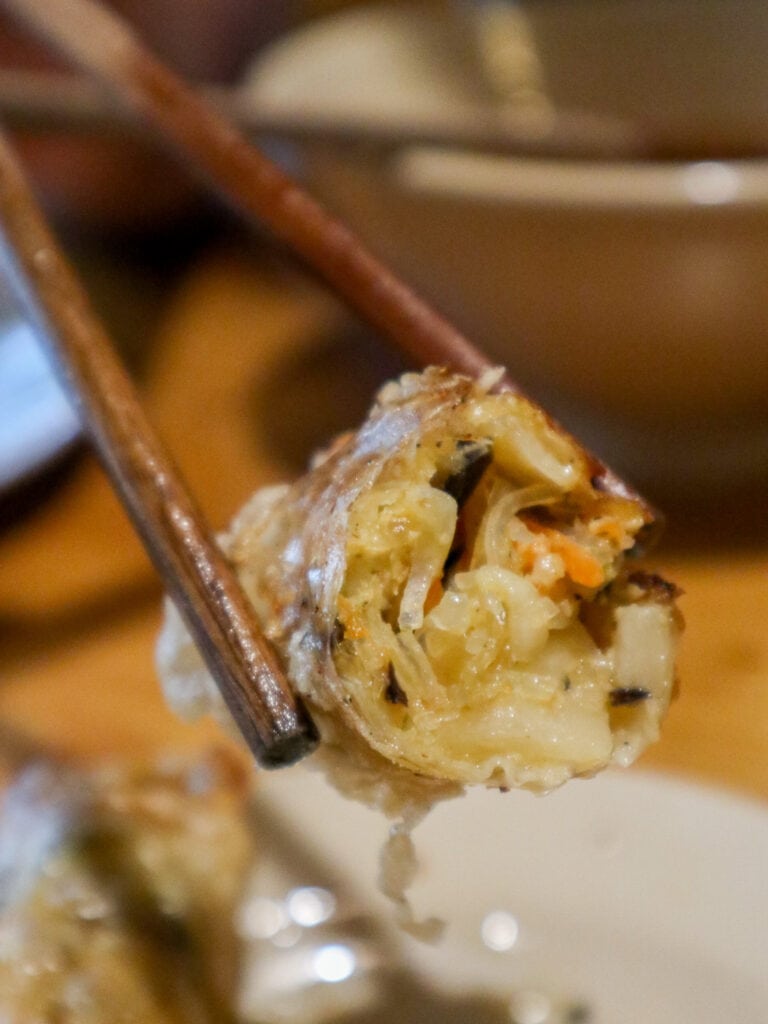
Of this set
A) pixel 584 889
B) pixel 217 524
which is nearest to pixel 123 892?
pixel 584 889

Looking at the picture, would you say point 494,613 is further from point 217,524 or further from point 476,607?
point 217,524

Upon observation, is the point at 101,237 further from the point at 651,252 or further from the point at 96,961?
the point at 96,961

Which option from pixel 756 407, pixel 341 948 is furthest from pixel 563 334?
pixel 341 948

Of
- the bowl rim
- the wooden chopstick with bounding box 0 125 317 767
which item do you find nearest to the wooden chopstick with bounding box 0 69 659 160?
the bowl rim

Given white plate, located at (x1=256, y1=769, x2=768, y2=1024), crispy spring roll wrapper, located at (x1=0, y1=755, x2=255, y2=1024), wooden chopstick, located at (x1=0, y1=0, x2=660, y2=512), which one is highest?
wooden chopstick, located at (x1=0, y1=0, x2=660, y2=512)

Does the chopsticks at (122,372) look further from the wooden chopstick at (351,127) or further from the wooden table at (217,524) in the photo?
the wooden table at (217,524)

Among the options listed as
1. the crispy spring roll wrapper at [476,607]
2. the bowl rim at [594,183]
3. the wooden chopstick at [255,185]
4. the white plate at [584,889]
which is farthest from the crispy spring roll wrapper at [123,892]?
the bowl rim at [594,183]

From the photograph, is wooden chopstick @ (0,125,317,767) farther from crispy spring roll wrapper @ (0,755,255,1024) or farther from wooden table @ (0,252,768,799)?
wooden table @ (0,252,768,799)
